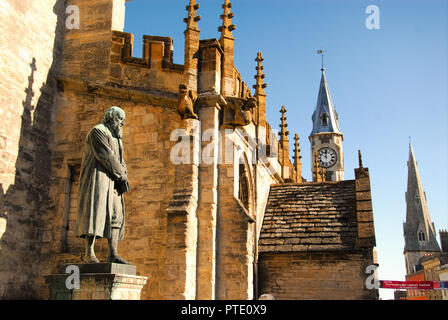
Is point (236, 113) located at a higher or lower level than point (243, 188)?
higher

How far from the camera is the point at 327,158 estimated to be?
51.8 m

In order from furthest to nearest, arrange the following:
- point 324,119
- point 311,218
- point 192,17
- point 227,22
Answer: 1. point 324,119
2. point 311,218
3. point 227,22
4. point 192,17

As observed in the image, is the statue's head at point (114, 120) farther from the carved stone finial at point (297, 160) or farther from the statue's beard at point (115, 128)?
the carved stone finial at point (297, 160)

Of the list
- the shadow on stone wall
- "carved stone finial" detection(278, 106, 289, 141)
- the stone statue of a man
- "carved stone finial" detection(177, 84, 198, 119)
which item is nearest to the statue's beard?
the stone statue of a man

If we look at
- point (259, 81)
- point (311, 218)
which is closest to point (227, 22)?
point (259, 81)

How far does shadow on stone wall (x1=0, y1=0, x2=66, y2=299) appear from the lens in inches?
395

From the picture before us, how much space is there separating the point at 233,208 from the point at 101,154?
483 cm

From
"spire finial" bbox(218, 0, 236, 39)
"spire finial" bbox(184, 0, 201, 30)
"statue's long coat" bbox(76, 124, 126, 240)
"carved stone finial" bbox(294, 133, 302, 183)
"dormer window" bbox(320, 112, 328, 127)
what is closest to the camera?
"statue's long coat" bbox(76, 124, 126, 240)

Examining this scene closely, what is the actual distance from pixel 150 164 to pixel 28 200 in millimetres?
2813

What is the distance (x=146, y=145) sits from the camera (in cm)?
1113

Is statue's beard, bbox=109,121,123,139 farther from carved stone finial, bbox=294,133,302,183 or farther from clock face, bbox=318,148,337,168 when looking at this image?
clock face, bbox=318,148,337,168

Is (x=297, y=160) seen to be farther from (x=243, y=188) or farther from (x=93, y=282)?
(x=93, y=282)

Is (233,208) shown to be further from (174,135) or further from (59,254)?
(59,254)

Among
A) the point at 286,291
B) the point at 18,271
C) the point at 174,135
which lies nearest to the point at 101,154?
the point at 174,135
